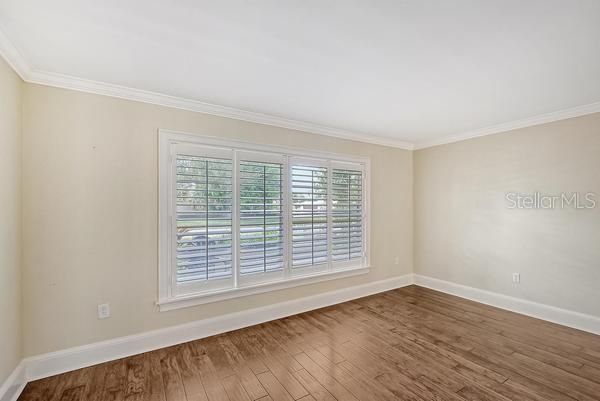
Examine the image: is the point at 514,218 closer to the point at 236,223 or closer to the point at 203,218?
the point at 236,223

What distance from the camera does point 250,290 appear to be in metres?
3.16

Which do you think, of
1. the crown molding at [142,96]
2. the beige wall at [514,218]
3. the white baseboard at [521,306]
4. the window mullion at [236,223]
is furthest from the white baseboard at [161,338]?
the crown molding at [142,96]

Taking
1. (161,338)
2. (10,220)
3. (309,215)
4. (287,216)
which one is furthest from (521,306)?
(10,220)

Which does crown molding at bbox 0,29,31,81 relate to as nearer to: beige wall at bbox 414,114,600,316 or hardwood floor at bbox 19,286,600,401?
hardwood floor at bbox 19,286,600,401

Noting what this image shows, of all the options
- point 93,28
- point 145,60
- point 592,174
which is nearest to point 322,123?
point 145,60

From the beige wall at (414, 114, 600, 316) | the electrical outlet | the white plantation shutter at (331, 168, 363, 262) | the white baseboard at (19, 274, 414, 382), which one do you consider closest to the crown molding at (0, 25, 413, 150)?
the white plantation shutter at (331, 168, 363, 262)

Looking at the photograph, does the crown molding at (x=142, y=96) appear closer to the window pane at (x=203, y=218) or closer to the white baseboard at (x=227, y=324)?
the window pane at (x=203, y=218)

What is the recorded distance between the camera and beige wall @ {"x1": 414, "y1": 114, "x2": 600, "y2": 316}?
3.06m

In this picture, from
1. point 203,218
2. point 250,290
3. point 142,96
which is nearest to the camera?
point 142,96

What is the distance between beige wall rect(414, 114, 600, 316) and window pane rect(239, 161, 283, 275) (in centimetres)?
281

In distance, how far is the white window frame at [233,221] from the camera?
2.69 meters

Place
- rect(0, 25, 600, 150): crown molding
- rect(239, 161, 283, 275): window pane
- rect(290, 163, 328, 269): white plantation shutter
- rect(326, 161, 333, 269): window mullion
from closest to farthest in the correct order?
rect(0, 25, 600, 150): crown molding
rect(239, 161, 283, 275): window pane
rect(290, 163, 328, 269): white plantation shutter
rect(326, 161, 333, 269): window mullion

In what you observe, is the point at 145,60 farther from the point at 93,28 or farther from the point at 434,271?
the point at 434,271

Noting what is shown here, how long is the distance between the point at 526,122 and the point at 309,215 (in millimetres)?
3087
